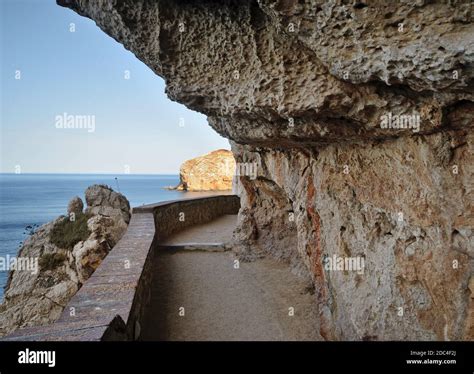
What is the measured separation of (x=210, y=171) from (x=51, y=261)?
31.5 meters

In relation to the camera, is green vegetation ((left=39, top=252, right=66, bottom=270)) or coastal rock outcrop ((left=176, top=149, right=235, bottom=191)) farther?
coastal rock outcrop ((left=176, top=149, right=235, bottom=191))

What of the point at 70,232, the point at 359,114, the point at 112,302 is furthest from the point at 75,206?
the point at 359,114

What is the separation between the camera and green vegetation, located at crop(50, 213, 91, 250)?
34.8 feet

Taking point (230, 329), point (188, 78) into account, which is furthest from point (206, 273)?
point (188, 78)

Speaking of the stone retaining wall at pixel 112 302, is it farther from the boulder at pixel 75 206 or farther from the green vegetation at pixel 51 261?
the boulder at pixel 75 206

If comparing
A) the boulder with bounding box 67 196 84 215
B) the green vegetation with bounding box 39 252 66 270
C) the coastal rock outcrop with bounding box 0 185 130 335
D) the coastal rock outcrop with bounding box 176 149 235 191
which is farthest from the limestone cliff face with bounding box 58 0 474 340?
the coastal rock outcrop with bounding box 176 149 235 191

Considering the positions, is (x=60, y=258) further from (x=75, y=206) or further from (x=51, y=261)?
(x=75, y=206)

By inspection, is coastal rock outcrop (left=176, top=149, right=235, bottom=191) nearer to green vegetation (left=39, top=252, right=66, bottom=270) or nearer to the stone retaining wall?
green vegetation (left=39, top=252, right=66, bottom=270)

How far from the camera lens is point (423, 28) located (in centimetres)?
238

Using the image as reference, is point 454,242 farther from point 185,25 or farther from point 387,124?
point 185,25

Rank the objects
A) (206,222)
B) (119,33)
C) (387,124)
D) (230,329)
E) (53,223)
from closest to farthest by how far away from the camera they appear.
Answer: (387,124)
(119,33)
(230,329)
(53,223)
(206,222)

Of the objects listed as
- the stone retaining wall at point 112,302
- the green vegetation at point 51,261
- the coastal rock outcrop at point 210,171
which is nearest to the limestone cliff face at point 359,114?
the stone retaining wall at point 112,302

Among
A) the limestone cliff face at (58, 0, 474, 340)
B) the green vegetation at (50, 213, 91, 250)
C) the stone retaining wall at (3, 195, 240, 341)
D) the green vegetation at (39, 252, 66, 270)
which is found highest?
the limestone cliff face at (58, 0, 474, 340)
